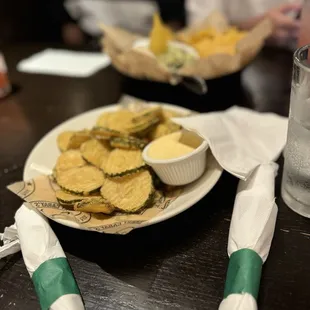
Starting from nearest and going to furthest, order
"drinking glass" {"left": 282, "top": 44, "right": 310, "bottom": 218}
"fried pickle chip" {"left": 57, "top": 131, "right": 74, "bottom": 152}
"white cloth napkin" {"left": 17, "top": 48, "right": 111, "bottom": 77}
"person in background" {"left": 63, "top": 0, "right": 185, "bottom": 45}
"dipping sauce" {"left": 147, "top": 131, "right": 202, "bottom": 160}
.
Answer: "drinking glass" {"left": 282, "top": 44, "right": 310, "bottom": 218} < "dipping sauce" {"left": 147, "top": 131, "right": 202, "bottom": 160} < "fried pickle chip" {"left": 57, "top": 131, "right": 74, "bottom": 152} < "white cloth napkin" {"left": 17, "top": 48, "right": 111, "bottom": 77} < "person in background" {"left": 63, "top": 0, "right": 185, "bottom": 45}

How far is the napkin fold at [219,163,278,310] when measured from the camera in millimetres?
594

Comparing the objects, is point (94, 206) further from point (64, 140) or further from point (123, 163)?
point (64, 140)

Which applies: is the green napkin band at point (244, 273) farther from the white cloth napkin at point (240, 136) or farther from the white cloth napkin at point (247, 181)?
the white cloth napkin at point (240, 136)

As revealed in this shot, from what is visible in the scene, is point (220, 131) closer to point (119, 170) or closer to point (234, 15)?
point (119, 170)

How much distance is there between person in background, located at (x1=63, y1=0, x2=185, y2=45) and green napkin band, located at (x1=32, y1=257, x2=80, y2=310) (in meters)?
1.63

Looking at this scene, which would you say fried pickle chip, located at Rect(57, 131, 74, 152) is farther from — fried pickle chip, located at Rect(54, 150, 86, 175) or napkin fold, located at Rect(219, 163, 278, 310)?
napkin fold, located at Rect(219, 163, 278, 310)

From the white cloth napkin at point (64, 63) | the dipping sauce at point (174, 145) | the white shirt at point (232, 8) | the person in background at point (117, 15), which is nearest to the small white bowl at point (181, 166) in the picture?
the dipping sauce at point (174, 145)

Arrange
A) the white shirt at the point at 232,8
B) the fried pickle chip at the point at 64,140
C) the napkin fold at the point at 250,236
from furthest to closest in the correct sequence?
the white shirt at the point at 232,8 < the fried pickle chip at the point at 64,140 < the napkin fold at the point at 250,236

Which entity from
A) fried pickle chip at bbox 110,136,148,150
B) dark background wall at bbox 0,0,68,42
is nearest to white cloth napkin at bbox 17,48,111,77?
fried pickle chip at bbox 110,136,148,150

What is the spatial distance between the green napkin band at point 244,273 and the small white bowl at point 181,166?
0.62 feet

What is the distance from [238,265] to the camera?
2.07 feet

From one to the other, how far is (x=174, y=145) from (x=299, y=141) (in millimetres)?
229

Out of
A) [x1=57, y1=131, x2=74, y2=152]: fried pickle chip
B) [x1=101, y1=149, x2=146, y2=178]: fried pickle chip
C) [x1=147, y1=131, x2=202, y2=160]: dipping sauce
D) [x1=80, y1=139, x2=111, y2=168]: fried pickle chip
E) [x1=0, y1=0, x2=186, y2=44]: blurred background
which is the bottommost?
[x1=0, y1=0, x2=186, y2=44]: blurred background

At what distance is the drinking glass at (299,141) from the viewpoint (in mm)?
697
